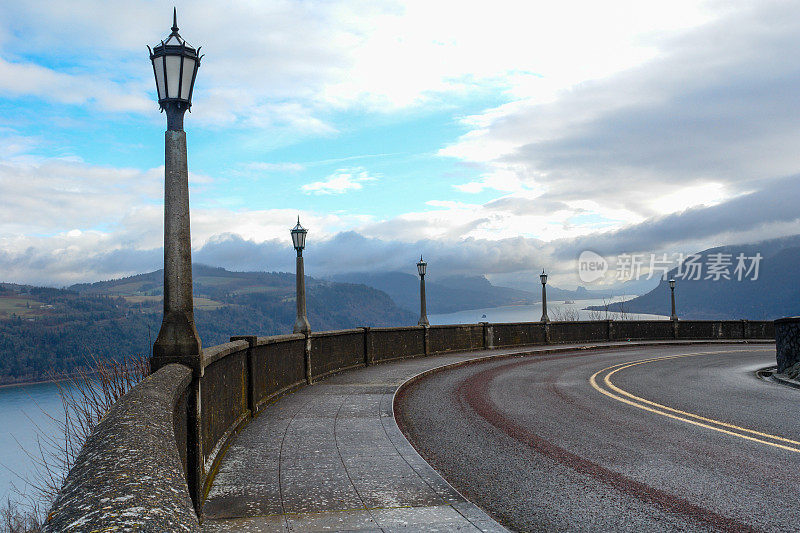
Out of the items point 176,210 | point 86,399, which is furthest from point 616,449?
point 86,399

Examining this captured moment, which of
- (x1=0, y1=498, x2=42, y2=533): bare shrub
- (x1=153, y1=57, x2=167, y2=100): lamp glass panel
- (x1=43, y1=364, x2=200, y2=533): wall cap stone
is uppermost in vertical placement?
(x1=153, y1=57, x2=167, y2=100): lamp glass panel

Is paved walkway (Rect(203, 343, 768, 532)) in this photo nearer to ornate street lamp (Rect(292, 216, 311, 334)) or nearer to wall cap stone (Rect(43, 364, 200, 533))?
wall cap stone (Rect(43, 364, 200, 533))

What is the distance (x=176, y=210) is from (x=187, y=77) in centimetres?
132

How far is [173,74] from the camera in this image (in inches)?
231

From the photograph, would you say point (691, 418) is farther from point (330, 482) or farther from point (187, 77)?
point (187, 77)

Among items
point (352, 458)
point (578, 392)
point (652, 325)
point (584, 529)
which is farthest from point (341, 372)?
point (652, 325)

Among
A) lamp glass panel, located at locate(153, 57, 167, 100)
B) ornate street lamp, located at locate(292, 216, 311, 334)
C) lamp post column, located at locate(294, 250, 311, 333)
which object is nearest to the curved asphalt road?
lamp post column, located at locate(294, 250, 311, 333)

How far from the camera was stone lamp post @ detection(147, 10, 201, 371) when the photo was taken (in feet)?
18.5

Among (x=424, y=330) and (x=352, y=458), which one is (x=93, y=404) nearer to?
(x=352, y=458)

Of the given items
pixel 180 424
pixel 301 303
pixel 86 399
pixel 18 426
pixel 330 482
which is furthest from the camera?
pixel 18 426

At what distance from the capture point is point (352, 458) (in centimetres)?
715

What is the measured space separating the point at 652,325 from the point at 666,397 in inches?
1005

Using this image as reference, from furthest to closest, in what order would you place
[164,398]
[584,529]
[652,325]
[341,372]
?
[652,325] → [341,372] → [584,529] → [164,398]

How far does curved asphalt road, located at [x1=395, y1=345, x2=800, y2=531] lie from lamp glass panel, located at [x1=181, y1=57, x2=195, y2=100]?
485 cm
